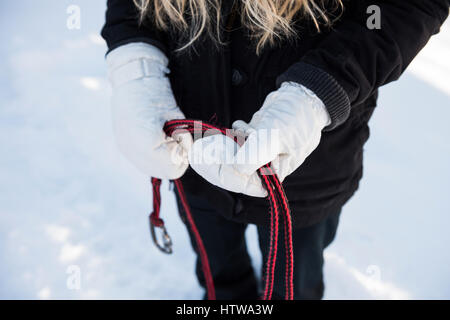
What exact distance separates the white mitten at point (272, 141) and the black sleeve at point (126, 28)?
1.02 feet

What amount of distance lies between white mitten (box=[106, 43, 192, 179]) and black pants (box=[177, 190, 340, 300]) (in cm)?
20

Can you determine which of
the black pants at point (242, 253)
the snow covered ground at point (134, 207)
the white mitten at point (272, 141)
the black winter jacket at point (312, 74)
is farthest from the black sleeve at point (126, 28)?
the snow covered ground at point (134, 207)

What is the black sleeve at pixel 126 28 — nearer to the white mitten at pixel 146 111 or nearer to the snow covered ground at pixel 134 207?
the white mitten at pixel 146 111

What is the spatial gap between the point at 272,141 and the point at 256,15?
9.1 inches

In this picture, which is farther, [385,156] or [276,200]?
[385,156]

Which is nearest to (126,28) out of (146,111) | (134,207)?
(146,111)

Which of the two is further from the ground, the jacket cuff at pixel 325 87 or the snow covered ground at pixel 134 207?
the jacket cuff at pixel 325 87

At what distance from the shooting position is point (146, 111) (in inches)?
25.1

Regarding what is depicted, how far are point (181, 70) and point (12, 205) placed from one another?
1201 mm

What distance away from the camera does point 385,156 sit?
1.44 m

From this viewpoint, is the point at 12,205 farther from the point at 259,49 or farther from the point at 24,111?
the point at 259,49

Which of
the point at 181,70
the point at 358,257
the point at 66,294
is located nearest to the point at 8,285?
the point at 66,294

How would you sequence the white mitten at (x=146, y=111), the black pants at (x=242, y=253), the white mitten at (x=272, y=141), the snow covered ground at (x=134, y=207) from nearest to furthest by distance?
the white mitten at (x=272, y=141)
the white mitten at (x=146, y=111)
the black pants at (x=242, y=253)
the snow covered ground at (x=134, y=207)

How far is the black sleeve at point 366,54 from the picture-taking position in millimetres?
496
